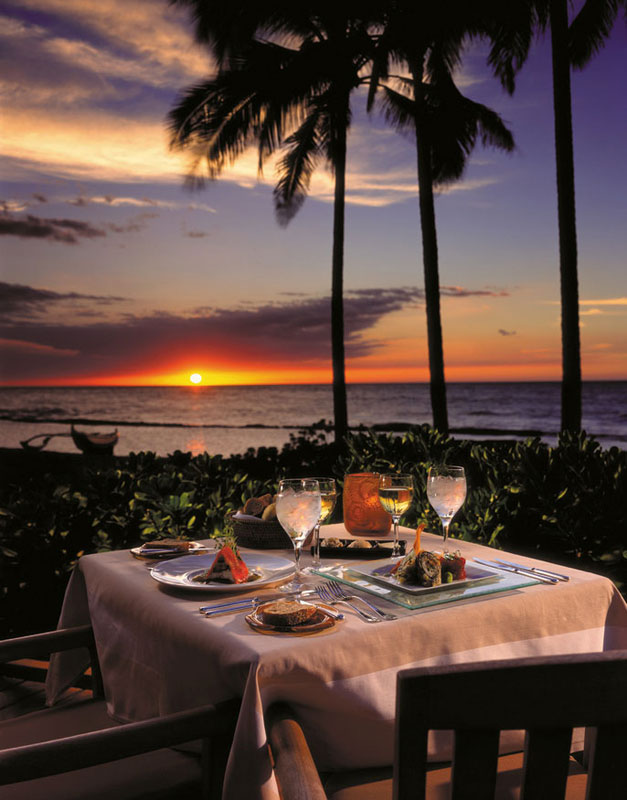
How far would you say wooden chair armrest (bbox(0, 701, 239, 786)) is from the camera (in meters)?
1.28

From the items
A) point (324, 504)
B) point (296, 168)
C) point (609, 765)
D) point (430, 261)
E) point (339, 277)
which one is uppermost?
point (296, 168)

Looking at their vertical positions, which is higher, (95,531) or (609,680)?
(609,680)

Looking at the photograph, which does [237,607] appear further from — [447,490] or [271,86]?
[271,86]

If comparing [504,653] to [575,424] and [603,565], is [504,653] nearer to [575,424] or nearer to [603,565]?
[603,565]

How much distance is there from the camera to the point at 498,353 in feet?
139

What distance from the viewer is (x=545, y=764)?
3.10 feet

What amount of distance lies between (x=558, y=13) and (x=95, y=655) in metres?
11.7

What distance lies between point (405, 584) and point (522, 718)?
0.76 metres

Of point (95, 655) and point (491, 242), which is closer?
point (95, 655)

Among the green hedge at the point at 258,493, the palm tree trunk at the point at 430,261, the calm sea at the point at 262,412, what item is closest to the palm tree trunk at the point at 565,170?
the palm tree trunk at the point at 430,261

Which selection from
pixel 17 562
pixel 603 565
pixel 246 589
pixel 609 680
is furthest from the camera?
pixel 17 562

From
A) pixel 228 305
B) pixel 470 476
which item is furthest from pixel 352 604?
pixel 228 305

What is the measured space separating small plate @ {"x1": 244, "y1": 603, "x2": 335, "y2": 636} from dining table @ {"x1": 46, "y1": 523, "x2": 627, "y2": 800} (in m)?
0.01

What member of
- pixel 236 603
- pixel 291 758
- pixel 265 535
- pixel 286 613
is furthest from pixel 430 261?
pixel 291 758
